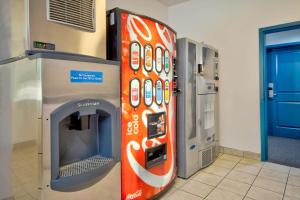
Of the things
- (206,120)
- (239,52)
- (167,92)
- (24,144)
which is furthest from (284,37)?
(24,144)

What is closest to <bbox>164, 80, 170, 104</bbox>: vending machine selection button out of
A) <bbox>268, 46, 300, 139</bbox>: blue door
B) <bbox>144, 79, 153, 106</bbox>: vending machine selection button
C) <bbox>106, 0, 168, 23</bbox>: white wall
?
<bbox>144, 79, 153, 106</bbox>: vending machine selection button

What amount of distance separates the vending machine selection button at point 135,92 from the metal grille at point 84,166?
0.49m

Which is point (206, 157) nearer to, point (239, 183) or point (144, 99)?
point (239, 183)

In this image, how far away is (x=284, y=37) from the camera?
421 cm

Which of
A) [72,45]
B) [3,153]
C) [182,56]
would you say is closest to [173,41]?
[182,56]

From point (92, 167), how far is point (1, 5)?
1.36 metres

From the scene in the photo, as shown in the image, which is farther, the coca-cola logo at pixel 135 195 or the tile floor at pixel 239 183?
the tile floor at pixel 239 183

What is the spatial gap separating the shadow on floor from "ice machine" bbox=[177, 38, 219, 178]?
3.62 feet

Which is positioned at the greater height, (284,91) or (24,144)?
(284,91)

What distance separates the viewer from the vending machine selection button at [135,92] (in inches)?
66.1

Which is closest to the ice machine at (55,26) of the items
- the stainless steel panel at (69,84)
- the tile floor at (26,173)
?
the stainless steel panel at (69,84)

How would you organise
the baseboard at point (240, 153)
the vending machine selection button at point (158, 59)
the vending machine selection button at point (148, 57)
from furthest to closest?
the baseboard at point (240, 153), the vending machine selection button at point (158, 59), the vending machine selection button at point (148, 57)

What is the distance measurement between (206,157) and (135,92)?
1.65 meters

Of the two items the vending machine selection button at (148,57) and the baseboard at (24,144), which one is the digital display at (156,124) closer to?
the vending machine selection button at (148,57)
